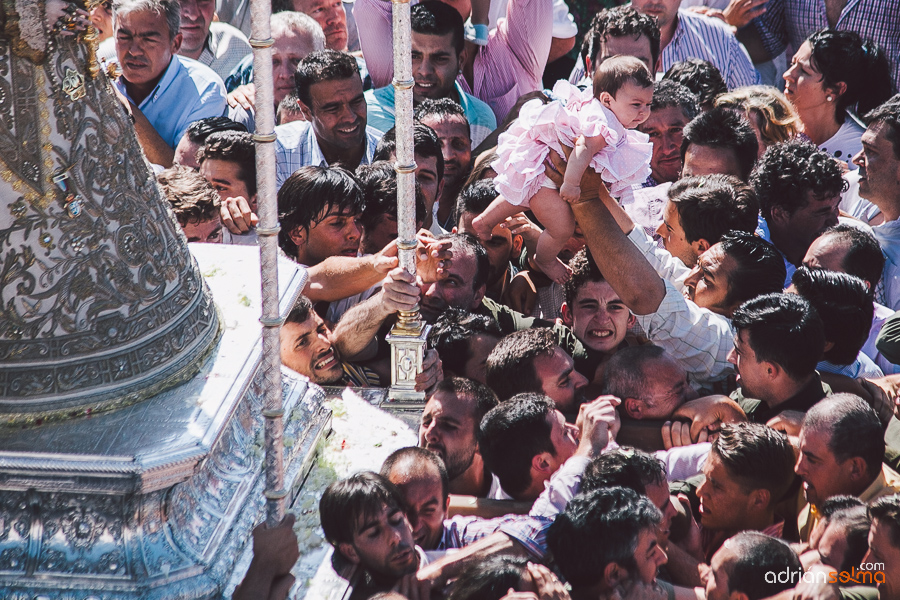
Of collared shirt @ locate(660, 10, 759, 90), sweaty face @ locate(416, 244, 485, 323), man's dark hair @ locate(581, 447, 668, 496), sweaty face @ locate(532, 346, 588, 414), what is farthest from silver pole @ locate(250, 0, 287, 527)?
collared shirt @ locate(660, 10, 759, 90)

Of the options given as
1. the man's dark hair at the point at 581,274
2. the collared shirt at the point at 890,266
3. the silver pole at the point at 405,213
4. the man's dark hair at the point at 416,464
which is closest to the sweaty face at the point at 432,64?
the man's dark hair at the point at 581,274

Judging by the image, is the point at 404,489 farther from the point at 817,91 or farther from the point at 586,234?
the point at 817,91

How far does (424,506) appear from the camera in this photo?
2.80 m

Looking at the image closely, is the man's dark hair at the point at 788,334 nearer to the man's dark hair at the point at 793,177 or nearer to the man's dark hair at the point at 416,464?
the man's dark hair at the point at 793,177

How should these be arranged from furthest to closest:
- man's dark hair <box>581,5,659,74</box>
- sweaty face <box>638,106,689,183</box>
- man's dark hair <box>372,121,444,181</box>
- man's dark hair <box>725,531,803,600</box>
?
man's dark hair <box>581,5,659,74</box> → sweaty face <box>638,106,689,183</box> → man's dark hair <box>372,121,444,181</box> → man's dark hair <box>725,531,803,600</box>

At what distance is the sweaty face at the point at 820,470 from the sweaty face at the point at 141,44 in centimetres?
385

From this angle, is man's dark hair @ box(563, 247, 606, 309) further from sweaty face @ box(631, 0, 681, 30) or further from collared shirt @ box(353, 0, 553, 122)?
sweaty face @ box(631, 0, 681, 30)

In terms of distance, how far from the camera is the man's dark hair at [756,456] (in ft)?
9.58

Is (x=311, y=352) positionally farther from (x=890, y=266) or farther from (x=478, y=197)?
(x=890, y=266)

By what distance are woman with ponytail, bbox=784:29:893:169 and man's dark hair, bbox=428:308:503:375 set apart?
2894mm

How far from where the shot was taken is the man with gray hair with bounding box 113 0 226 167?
495 cm

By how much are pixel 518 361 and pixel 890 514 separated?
1.46 metres

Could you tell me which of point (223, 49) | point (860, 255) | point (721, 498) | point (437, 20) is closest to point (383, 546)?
point (721, 498)

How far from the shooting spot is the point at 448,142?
516 centimetres
